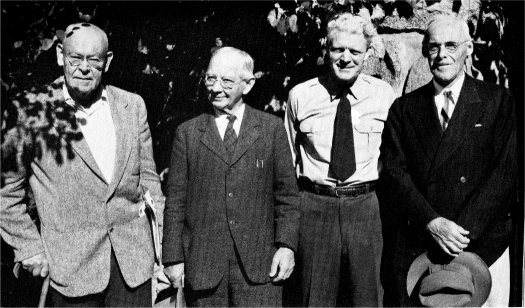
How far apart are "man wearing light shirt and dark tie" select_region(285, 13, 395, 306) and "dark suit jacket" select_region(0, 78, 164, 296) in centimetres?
104

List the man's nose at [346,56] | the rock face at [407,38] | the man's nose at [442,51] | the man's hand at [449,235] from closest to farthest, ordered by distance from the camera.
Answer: the man's hand at [449,235] < the man's nose at [442,51] < the man's nose at [346,56] < the rock face at [407,38]

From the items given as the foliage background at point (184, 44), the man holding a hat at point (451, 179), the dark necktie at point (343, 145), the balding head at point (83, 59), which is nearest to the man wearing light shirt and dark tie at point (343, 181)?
the dark necktie at point (343, 145)

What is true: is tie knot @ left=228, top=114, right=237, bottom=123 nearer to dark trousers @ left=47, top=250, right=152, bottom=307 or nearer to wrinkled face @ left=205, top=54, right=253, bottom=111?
wrinkled face @ left=205, top=54, right=253, bottom=111

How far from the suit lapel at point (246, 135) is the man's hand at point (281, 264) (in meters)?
0.58

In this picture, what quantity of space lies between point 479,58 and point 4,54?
338cm

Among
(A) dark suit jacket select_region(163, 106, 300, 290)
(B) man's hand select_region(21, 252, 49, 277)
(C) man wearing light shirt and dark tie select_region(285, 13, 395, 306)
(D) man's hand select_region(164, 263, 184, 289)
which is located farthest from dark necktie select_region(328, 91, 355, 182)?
(B) man's hand select_region(21, 252, 49, 277)

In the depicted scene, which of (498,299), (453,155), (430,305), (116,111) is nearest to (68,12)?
(116,111)

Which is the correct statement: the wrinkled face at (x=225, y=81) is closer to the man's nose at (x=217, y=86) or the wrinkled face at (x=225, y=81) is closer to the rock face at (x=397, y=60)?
the man's nose at (x=217, y=86)

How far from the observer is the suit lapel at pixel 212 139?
3730mm

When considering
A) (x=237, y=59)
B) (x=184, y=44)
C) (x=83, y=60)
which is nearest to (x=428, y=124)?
(x=237, y=59)

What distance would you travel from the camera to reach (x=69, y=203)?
368 centimetres

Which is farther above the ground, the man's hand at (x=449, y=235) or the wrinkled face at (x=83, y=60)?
the wrinkled face at (x=83, y=60)

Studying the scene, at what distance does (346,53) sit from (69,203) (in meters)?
1.79

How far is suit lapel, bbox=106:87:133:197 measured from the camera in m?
3.72
